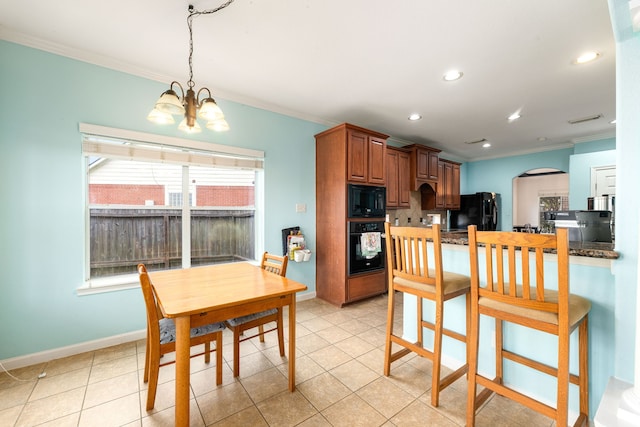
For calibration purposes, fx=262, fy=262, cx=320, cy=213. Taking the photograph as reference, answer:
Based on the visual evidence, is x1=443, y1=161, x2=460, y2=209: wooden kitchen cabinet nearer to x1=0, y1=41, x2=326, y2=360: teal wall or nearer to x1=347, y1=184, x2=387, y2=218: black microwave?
x1=347, y1=184, x2=387, y2=218: black microwave

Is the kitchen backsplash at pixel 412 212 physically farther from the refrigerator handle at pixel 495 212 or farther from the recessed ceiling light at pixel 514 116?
the recessed ceiling light at pixel 514 116

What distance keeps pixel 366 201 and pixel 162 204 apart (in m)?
2.54

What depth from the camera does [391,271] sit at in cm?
198

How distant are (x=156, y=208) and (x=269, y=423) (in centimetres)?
231

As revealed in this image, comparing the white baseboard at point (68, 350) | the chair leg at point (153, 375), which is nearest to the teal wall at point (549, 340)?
the chair leg at point (153, 375)

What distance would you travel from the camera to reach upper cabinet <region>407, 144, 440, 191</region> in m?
4.80

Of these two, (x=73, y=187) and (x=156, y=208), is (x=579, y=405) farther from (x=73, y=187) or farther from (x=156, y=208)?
(x=73, y=187)

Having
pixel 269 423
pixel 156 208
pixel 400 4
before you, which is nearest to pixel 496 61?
pixel 400 4

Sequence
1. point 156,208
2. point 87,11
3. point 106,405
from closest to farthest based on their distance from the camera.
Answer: point 106,405 < point 87,11 < point 156,208

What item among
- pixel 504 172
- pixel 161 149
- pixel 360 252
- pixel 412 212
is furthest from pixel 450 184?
pixel 161 149

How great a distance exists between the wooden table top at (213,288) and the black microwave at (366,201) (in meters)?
1.70

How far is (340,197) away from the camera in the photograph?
3.53 meters

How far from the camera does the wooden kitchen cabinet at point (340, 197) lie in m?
3.49

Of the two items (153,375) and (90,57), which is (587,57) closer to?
(153,375)
